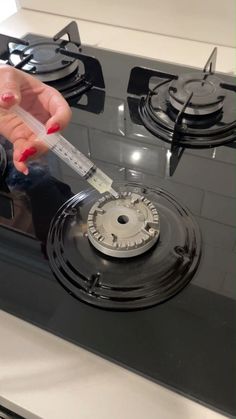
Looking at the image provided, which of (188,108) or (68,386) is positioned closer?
(68,386)

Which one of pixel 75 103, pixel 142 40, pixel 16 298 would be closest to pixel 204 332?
pixel 16 298

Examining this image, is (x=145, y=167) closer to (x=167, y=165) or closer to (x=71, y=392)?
(x=167, y=165)

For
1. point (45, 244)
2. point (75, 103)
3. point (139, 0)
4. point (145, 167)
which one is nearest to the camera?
point (45, 244)

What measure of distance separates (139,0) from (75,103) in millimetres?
313

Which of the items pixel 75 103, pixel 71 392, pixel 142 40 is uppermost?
pixel 142 40

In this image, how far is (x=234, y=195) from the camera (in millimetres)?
678

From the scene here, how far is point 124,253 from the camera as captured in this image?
1.86 ft

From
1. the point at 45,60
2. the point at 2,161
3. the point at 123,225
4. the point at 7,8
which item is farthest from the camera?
the point at 7,8

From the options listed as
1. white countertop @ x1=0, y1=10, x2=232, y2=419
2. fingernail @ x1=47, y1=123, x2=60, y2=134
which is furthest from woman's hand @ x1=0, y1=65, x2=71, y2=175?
white countertop @ x1=0, y1=10, x2=232, y2=419

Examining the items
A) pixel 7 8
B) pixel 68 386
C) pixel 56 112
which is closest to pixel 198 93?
pixel 56 112

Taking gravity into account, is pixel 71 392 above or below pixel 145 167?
below

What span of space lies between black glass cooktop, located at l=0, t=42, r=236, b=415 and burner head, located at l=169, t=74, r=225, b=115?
0.07 meters

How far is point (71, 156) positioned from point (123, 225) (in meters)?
0.16

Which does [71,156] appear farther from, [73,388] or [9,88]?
[73,388]
